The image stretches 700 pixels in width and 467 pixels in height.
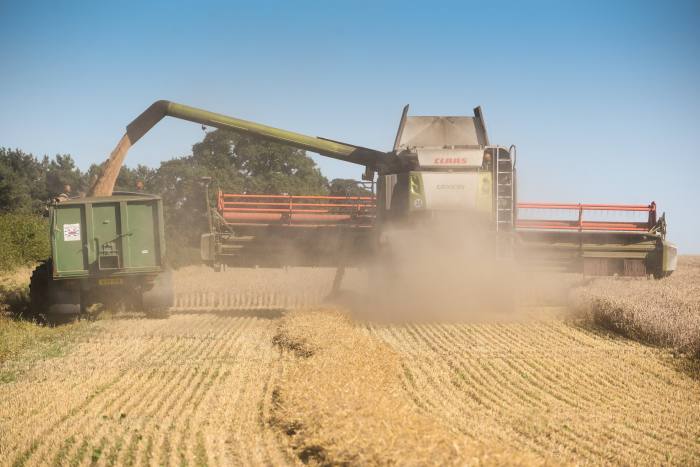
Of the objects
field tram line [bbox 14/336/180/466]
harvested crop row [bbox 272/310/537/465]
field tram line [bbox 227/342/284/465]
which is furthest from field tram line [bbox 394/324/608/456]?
field tram line [bbox 14/336/180/466]

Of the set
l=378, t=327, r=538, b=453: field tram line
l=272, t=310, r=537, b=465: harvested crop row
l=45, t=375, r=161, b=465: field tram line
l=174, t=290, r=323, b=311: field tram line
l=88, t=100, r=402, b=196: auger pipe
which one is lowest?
l=174, t=290, r=323, b=311: field tram line

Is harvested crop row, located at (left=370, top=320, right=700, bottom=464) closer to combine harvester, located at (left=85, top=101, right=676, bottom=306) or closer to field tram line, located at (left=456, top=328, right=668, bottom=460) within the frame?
field tram line, located at (left=456, top=328, right=668, bottom=460)

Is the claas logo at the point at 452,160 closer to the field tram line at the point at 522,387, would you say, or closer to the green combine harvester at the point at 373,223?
the green combine harvester at the point at 373,223

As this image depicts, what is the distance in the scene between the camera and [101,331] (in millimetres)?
14086

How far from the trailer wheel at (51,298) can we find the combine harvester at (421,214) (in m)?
2.29

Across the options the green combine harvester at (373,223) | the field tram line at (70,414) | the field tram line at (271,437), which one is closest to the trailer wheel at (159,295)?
the green combine harvester at (373,223)

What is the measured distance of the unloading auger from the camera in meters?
14.3

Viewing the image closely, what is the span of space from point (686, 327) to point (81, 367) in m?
10.4

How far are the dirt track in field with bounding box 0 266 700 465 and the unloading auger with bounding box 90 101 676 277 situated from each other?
2.33 metres

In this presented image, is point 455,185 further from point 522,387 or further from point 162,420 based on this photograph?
point 162,420

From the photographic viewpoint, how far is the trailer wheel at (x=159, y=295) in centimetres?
1562

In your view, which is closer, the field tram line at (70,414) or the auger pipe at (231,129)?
the field tram line at (70,414)

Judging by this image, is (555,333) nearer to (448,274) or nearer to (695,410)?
(448,274)

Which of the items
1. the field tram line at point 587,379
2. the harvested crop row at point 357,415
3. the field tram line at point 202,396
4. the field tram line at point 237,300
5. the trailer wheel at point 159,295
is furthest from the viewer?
the field tram line at point 237,300
